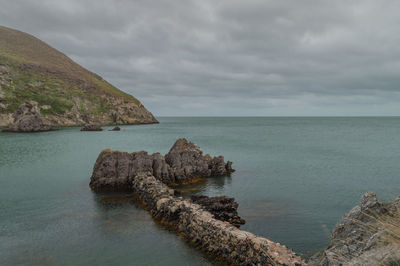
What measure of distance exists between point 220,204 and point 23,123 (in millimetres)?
134541

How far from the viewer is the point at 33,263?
17.2m

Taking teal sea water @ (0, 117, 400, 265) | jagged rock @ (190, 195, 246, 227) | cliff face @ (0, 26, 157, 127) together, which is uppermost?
cliff face @ (0, 26, 157, 127)

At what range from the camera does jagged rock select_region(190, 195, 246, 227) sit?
23.3 m

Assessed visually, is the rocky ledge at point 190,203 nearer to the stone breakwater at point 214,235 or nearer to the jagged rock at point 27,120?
the stone breakwater at point 214,235

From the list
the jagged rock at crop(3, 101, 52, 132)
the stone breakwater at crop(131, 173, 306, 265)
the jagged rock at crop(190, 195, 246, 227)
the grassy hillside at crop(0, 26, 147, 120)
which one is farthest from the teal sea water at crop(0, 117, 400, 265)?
the grassy hillside at crop(0, 26, 147, 120)

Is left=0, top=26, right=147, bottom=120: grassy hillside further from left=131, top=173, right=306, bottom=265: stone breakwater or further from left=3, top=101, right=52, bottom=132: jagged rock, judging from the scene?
left=131, top=173, right=306, bottom=265: stone breakwater

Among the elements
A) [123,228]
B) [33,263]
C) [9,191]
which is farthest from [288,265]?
[9,191]

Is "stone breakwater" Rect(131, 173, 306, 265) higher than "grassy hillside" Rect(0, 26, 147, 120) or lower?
lower

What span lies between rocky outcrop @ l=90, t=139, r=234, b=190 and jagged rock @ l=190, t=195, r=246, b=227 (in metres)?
12.8

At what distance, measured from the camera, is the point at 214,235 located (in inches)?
734

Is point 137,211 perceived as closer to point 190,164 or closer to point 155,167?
point 155,167

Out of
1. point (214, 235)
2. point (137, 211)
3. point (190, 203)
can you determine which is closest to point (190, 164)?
point (137, 211)

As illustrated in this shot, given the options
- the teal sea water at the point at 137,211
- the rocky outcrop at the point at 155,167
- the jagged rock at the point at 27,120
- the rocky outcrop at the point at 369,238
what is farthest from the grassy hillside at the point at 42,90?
the rocky outcrop at the point at 369,238

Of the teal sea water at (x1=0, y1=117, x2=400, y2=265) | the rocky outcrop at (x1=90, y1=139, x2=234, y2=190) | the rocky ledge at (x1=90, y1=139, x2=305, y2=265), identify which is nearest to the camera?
the rocky ledge at (x1=90, y1=139, x2=305, y2=265)
